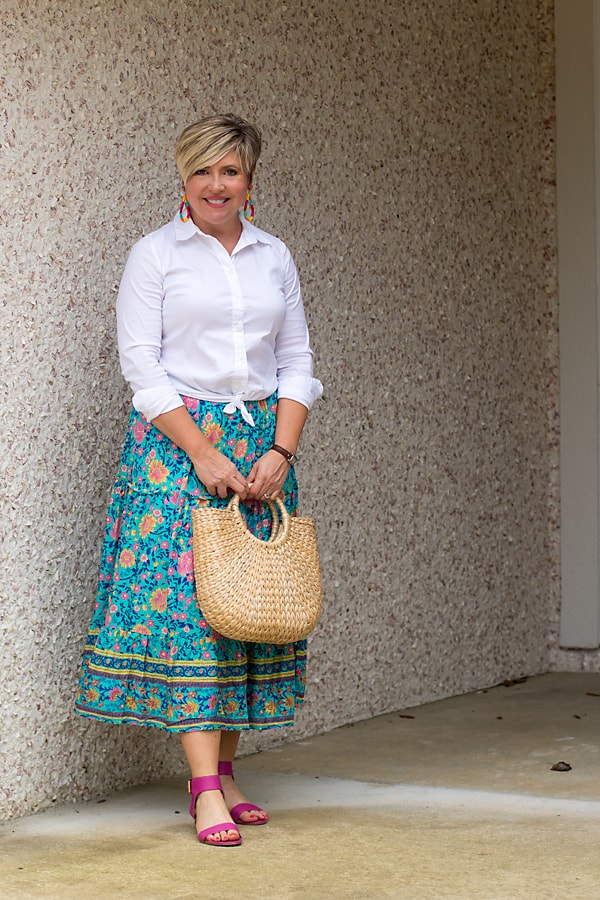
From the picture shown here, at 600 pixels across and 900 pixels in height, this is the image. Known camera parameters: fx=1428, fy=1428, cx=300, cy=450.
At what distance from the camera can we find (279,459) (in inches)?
135

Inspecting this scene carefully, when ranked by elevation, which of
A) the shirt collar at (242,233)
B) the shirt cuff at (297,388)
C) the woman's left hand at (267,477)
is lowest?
the woman's left hand at (267,477)

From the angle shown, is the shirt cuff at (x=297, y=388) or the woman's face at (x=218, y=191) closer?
the woman's face at (x=218, y=191)

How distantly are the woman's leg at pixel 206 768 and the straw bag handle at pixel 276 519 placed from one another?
47cm

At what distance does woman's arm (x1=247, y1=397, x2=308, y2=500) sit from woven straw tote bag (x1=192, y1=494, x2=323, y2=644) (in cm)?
7

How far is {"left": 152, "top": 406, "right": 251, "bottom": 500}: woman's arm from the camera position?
10.8 feet

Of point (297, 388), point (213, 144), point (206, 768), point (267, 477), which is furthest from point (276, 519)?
point (213, 144)

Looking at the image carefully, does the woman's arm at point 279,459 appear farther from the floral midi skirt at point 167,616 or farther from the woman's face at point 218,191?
the woman's face at point 218,191

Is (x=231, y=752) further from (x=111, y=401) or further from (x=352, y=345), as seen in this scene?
(x=352, y=345)

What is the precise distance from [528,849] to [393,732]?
1.45m

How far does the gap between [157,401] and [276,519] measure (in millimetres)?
430

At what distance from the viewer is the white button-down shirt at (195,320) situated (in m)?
3.33

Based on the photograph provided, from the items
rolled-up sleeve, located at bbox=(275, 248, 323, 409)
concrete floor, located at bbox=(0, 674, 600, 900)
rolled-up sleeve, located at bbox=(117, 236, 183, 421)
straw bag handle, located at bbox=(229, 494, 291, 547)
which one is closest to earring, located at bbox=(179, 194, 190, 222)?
rolled-up sleeve, located at bbox=(117, 236, 183, 421)

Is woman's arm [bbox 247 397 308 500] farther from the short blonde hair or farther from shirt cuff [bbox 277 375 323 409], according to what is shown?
the short blonde hair

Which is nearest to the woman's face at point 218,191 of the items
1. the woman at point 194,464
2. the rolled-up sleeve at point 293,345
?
the woman at point 194,464
